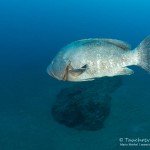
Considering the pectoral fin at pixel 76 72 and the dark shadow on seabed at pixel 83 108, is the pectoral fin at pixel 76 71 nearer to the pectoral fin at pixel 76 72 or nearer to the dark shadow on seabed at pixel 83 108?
the pectoral fin at pixel 76 72

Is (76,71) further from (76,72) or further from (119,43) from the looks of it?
(119,43)

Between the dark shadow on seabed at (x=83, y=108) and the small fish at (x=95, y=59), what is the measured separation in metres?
10.3

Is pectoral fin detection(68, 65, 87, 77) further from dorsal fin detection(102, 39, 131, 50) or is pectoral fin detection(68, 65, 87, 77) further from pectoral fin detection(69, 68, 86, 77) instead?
dorsal fin detection(102, 39, 131, 50)

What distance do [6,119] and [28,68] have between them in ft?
27.6

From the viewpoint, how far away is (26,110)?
17781 millimetres

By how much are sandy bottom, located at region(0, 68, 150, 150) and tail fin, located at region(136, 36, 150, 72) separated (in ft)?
33.0

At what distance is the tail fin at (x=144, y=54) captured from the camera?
144 inches

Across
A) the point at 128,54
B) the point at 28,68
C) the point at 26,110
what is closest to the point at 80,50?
the point at 128,54

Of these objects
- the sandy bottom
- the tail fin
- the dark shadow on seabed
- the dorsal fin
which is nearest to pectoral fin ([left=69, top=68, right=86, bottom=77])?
the dorsal fin

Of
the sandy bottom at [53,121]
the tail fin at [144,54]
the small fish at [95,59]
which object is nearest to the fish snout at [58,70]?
the small fish at [95,59]

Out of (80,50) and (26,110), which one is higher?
(26,110)

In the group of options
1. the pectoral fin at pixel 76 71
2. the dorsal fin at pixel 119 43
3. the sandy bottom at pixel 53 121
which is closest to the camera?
the pectoral fin at pixel 76 71

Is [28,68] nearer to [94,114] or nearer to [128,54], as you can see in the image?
[94,114]

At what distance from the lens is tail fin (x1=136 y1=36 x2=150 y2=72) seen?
144 inches
